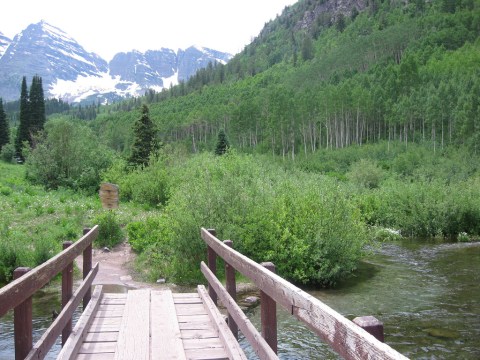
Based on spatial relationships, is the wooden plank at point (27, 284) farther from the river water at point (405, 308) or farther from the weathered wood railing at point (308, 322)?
the river water at point (405, 308)

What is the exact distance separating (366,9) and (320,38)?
64.2 ft

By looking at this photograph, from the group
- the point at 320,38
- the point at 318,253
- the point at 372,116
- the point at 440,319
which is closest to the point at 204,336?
the point at 440,319

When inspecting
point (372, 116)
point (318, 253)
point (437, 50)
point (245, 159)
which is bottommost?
point (318, 253)

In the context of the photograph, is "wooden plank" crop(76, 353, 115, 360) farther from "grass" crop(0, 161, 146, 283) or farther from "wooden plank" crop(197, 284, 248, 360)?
"grass" crop(0, 161, 146, 283)

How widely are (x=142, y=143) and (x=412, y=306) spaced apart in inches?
1343

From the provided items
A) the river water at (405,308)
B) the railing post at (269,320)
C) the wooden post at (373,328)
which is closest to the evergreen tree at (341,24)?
the river water at (405,308)

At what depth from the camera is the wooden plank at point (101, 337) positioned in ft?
17.2

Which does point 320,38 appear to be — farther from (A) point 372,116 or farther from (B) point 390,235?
(B) point 390,235

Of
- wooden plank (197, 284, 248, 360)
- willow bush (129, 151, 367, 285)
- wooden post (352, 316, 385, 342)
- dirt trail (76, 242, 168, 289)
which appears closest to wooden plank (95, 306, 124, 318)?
wooden plank (197, 284, 248, 360)

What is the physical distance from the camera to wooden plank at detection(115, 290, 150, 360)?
4637 millimetres

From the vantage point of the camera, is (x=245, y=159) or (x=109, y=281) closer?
(x=109, y=281)

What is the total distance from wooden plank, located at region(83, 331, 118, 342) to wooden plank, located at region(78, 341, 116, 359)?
11 centimetres

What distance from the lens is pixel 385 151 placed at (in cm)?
6544

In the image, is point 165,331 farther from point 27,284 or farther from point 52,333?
point 27,284
